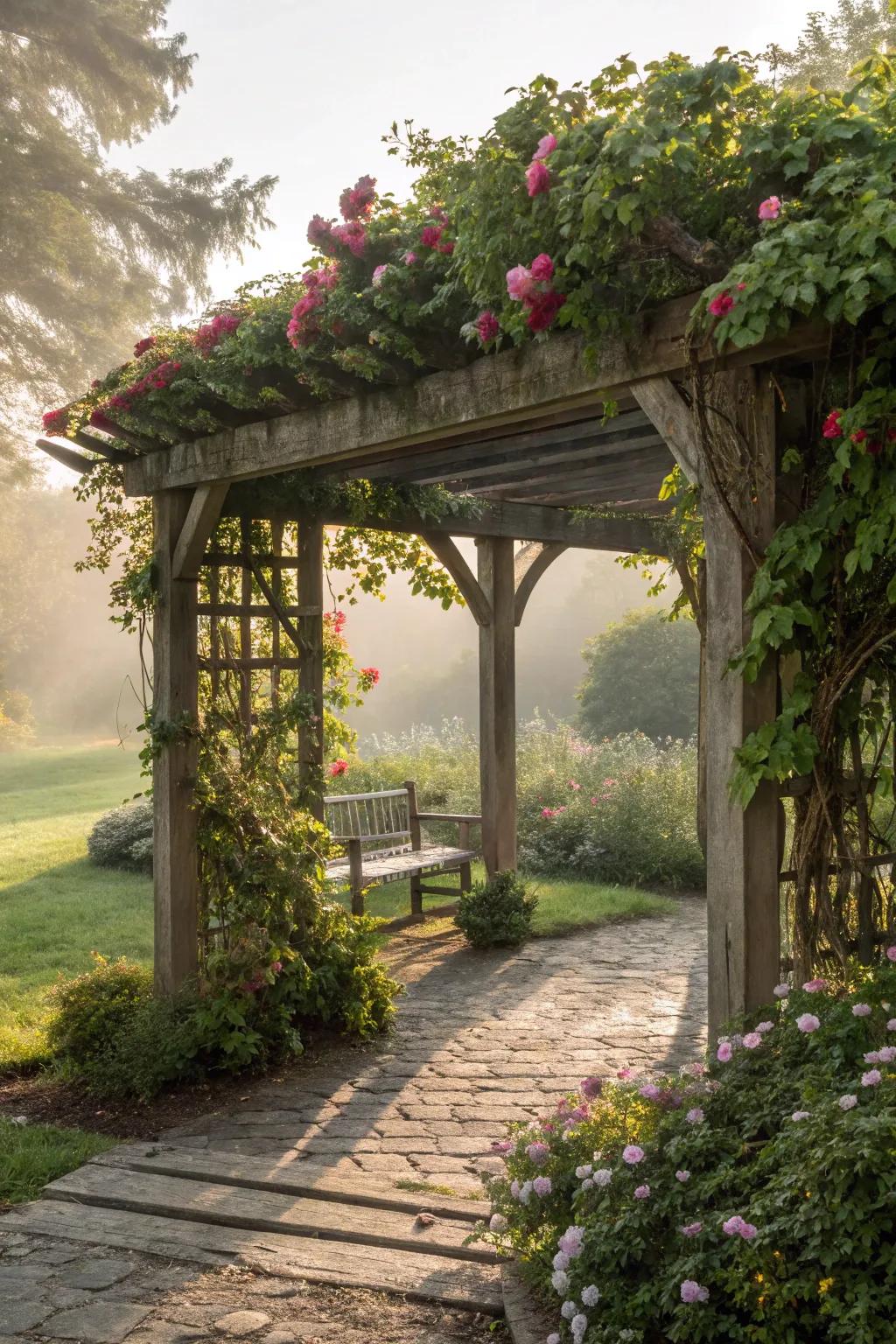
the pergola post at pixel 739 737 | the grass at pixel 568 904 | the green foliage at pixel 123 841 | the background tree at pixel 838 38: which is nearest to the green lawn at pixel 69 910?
the grass at pixel 568 904

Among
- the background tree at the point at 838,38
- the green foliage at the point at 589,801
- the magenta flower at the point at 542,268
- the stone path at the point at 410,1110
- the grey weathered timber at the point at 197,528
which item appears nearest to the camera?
the stone path at the point at 410,1110

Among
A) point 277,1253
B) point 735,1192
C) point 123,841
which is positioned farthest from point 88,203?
point 735,1192

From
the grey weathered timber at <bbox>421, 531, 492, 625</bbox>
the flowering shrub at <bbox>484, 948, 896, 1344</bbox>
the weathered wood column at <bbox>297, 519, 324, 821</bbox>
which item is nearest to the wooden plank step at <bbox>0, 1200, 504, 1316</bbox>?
the flowering shrub at <bbox>484, 948, 896, 1344</bbox>

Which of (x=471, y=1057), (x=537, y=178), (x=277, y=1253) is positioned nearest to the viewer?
(x=537, y=178)

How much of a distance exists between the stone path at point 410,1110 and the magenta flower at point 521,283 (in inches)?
110

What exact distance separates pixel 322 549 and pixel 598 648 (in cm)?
1377

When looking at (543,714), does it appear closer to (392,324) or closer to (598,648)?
(598,648)

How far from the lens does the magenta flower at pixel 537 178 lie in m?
3.19

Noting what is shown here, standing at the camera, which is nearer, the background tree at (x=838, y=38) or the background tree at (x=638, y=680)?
the background tree at (x=838, y=38)

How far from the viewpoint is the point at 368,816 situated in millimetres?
8531

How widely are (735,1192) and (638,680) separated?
17.2m

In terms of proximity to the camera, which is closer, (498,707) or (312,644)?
(312,644)

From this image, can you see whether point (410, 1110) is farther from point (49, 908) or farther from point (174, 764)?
point (49, 908)

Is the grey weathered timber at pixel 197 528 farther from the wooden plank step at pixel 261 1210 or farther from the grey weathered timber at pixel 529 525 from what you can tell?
the wooden plank step at pixel 261 1210
